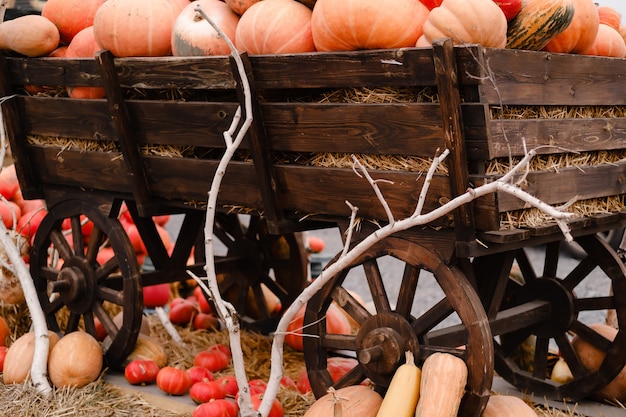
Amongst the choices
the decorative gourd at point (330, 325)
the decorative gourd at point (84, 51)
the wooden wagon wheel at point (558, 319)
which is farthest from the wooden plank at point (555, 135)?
the decorative gourd at point (84, 51)

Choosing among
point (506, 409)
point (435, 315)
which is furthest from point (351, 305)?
point (506, 409)

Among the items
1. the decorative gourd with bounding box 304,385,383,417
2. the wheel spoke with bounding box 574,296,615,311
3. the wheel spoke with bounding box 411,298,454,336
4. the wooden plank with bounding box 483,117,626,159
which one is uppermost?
the wooden plank with bounding box 483,117,626,159

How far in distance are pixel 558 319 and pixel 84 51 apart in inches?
99.0

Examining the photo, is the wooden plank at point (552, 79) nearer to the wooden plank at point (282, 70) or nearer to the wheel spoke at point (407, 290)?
the wooden plank at point (282, 70)

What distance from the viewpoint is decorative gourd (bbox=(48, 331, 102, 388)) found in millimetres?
3836

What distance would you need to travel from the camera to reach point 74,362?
151 inches

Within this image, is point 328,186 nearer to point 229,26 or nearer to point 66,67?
point 229,26

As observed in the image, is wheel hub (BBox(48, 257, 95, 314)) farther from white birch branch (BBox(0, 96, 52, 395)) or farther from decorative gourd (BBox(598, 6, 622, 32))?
decorative gourd (BBox(598, 6, 622, 32))

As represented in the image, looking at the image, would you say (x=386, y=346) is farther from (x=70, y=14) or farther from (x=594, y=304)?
(x=70, y=14)

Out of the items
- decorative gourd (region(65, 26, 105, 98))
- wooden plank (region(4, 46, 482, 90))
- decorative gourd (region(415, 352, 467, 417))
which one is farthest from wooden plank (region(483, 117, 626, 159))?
decorative gourd (region(65, 26, 105, 98))

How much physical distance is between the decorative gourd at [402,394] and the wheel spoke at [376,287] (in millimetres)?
321

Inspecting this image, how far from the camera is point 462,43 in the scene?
8.74 ft

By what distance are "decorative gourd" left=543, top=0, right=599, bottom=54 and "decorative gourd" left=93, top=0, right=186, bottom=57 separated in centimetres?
159

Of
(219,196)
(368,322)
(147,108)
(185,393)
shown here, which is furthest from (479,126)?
(185,393)
